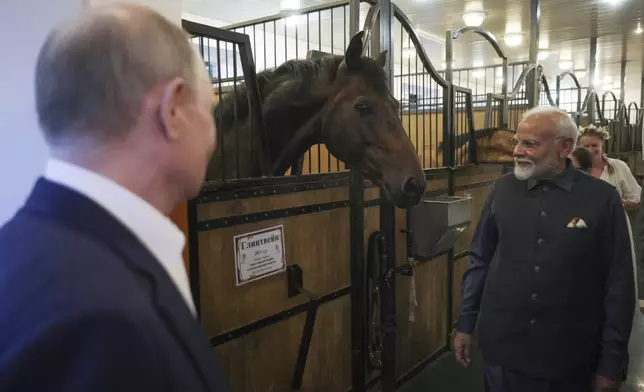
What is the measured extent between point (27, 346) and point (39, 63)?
28cm

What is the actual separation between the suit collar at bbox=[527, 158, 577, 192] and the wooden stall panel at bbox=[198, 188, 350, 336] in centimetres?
83

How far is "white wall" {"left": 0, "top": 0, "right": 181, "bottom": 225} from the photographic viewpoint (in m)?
1.19

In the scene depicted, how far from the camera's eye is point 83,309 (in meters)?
0.42

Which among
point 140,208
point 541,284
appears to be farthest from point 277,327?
point 140,208

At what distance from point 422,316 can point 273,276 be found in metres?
1.49

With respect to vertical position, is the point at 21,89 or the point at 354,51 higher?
the point at 354,51

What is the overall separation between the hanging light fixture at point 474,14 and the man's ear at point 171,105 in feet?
18.9

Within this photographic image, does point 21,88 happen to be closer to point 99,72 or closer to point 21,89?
point 21,89

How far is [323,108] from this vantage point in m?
1.88

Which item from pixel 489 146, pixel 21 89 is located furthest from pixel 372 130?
pixel 489 146

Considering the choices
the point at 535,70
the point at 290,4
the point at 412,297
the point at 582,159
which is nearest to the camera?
the point at 412,297

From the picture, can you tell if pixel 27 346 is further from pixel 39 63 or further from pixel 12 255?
pixel 39 63

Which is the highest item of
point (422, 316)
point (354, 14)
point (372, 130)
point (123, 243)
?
point (354, 14)

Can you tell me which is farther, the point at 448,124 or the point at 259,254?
the point at 448,124
